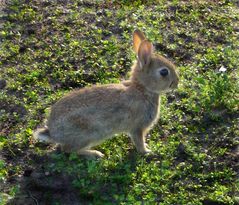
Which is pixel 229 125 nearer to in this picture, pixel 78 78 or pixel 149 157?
pixel 149 157

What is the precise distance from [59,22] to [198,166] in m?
3.52

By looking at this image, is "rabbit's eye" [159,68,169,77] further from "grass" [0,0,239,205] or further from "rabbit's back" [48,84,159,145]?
"grass" [0,0,239,205]

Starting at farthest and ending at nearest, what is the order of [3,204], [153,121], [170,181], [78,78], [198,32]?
[198,32] → [78,78] → [153,121] → [170,181] → [3,204]

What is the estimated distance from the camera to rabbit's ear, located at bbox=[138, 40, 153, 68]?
6.10 m

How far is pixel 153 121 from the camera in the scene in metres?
6.29

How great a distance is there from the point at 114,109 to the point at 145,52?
0.73 metres

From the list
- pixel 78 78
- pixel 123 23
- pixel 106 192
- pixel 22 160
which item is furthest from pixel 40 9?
pixel 106 192

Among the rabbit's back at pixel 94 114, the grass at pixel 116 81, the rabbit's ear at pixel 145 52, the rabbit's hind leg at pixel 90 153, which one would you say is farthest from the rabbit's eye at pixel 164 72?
the rabbit's hind leg at pixel 90 153

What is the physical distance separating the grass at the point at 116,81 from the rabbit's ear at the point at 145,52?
2.63 ft

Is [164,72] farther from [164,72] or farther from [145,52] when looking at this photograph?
[145,52]

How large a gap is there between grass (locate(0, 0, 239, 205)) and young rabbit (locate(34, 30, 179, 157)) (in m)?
0.21

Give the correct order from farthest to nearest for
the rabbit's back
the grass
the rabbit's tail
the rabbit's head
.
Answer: the rabbit's head → the rabbit's tail → the rabbit's back → the grass

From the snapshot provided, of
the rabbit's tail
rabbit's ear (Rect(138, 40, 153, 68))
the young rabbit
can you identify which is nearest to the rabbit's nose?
the young rabbit

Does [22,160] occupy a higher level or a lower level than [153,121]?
lower
